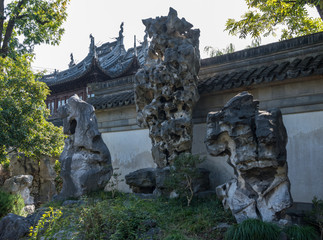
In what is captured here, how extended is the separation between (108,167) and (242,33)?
624cm

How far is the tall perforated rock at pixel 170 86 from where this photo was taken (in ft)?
26.6

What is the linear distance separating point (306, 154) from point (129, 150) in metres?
5.57

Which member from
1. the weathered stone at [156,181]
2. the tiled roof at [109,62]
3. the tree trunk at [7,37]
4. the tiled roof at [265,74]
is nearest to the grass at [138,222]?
the weathered stone at [156,181]

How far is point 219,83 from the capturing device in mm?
8500

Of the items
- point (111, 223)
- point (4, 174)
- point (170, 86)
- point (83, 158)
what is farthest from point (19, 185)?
point (111, 223)

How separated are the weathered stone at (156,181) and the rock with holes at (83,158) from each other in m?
0.76

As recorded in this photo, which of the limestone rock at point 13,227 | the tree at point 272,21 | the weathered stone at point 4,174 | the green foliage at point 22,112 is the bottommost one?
the limestone rock at point 13,227

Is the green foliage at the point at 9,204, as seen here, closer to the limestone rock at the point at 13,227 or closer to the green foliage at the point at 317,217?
the limestone rock at the point at 13,227

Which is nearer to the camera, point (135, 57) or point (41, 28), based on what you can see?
point (41, 28)

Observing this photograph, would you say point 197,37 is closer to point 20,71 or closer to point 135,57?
point 20,71

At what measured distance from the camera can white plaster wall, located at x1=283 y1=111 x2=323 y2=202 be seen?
7113mm

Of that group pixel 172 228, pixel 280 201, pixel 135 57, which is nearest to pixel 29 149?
pixel 172 228

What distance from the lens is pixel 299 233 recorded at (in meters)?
4.65

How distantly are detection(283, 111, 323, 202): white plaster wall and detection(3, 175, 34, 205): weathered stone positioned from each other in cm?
865
